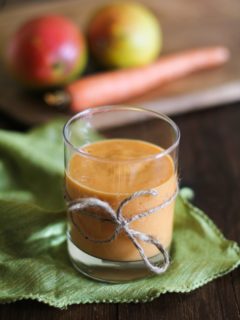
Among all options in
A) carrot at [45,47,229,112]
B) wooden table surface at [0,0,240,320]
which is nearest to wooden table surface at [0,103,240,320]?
wooden table surface at [0,0,240,320]

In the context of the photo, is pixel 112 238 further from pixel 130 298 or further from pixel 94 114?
pixel 94 114

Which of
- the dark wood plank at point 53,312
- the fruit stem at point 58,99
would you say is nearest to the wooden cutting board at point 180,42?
the fruit stem at point 58,99

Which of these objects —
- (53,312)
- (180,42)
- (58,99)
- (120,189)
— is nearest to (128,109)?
(120,189)

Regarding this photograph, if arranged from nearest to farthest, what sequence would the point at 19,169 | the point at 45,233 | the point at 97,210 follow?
the point at 97,210
the point at 45,233
the point at 19,169

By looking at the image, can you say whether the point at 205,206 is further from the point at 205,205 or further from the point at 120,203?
the point at 120,203

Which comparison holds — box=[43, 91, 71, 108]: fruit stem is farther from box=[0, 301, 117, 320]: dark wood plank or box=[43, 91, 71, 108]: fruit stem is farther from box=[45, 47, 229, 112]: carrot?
box=[0, 301, 117, 320]: dark wood plank

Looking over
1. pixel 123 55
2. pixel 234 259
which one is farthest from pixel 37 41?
pixel 234 259

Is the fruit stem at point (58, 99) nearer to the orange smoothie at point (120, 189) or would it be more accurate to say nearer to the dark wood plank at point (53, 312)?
the orange smoothie at point (120, 189)

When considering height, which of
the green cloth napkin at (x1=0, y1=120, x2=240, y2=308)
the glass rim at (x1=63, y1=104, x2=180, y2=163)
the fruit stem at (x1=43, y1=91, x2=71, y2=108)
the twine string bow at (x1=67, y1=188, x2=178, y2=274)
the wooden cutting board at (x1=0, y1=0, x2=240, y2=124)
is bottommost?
the wooden cutting board at (x1=0, y1=0, x2=240, y2=124)
